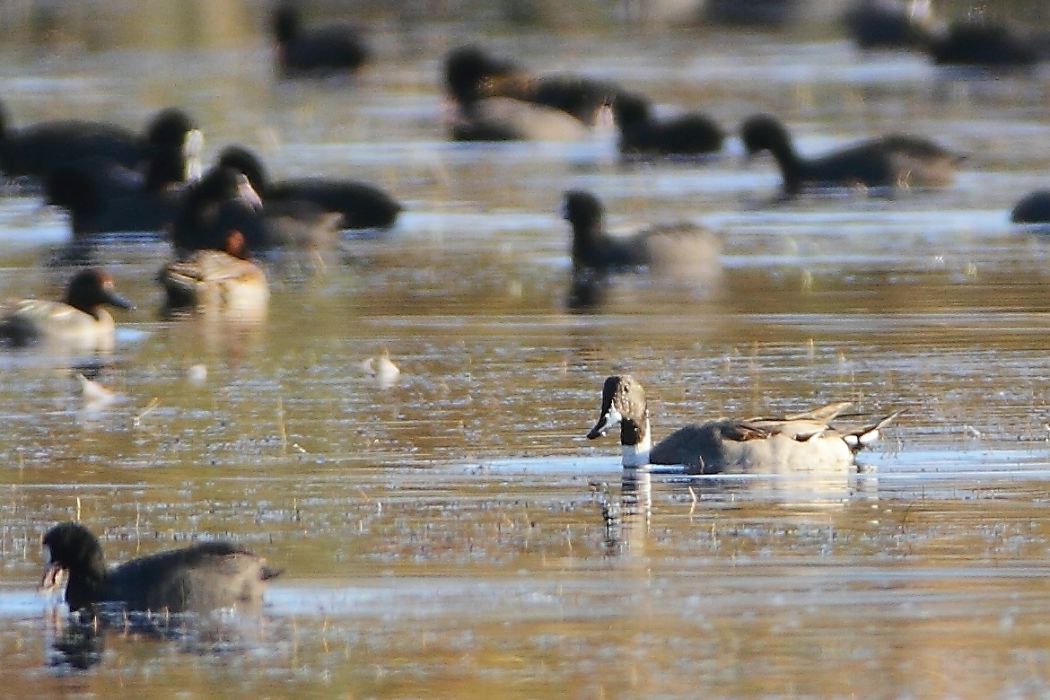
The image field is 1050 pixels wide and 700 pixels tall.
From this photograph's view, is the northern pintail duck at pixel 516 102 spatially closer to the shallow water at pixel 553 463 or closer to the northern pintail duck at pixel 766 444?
the shallow water at pixel 553 463

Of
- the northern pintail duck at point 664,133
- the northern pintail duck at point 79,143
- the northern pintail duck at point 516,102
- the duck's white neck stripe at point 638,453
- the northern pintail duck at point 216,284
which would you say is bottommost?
the duck's white neck stripe at point 638,453

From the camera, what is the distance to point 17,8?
200 ft

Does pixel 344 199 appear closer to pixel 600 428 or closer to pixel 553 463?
pixel 600 428

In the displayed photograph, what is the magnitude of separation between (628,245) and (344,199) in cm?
380

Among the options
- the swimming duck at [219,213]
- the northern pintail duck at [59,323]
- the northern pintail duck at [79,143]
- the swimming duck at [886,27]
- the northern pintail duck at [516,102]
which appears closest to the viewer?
the northern pintail duck at [59,323]

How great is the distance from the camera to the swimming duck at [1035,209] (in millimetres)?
25047

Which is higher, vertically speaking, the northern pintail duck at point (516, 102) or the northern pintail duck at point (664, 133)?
the northern pintail duck at point (516, 102)

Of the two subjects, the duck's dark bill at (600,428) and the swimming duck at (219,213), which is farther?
the swimming duck at (219,213)

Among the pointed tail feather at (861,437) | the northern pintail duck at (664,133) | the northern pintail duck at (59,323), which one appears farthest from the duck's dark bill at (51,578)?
the northern pintail duck at (664,133)

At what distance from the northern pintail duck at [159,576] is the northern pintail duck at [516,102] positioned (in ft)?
85.2

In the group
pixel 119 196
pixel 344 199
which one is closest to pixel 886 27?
pixel 119 196

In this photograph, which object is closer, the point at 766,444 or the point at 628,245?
Result: the point at 766,444

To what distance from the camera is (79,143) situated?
105 ft

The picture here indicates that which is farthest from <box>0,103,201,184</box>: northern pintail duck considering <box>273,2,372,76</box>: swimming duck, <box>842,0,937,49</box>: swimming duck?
<box>842,0,937,49</box>: swimming duck
